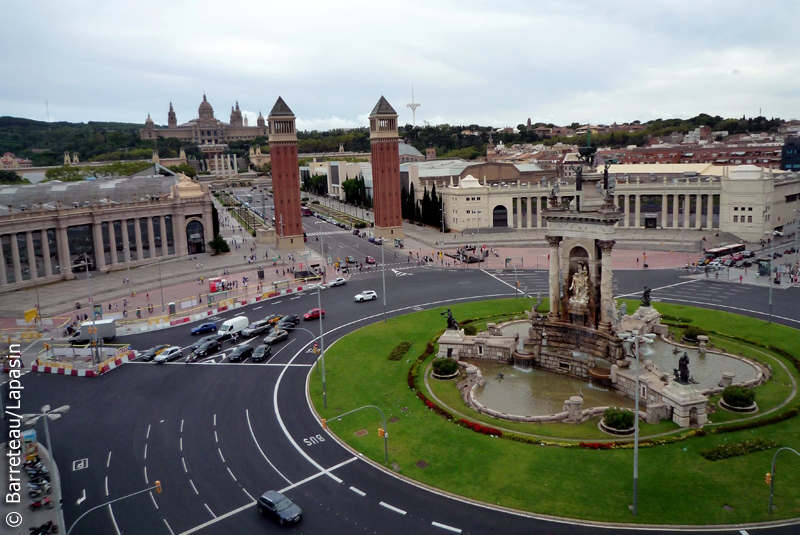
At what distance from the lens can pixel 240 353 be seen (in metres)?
50.7

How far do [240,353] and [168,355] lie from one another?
637 centimetres

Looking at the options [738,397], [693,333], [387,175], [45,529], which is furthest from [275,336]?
[387,175]

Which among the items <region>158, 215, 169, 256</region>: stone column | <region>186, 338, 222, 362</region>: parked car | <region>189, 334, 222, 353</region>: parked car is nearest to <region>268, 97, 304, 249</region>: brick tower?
<region>158, 215, 169, 256</region>: stone column

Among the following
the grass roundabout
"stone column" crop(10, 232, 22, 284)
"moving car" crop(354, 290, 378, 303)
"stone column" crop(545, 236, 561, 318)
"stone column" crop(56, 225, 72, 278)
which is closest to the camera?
the grass roundabout

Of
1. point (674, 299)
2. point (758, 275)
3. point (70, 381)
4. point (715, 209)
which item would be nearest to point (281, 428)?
point (70, 381)

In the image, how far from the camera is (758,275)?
7306cm

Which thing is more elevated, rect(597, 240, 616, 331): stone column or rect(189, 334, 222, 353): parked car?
rect(597, 240, 616, 331): stone column

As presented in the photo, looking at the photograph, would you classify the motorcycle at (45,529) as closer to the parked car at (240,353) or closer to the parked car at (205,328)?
the parked car at (240,353)

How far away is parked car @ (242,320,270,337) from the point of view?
188 feet

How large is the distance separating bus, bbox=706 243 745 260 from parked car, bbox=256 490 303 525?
3042 inches

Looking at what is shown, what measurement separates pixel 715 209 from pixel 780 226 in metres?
19.7

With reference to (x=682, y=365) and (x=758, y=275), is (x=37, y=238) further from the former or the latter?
(x=758, y=275)

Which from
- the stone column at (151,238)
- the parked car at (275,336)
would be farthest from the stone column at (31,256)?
the parked car at (275,336)

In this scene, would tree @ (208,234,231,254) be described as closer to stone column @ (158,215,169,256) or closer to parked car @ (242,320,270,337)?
stone column @ (158,215,169,256)
